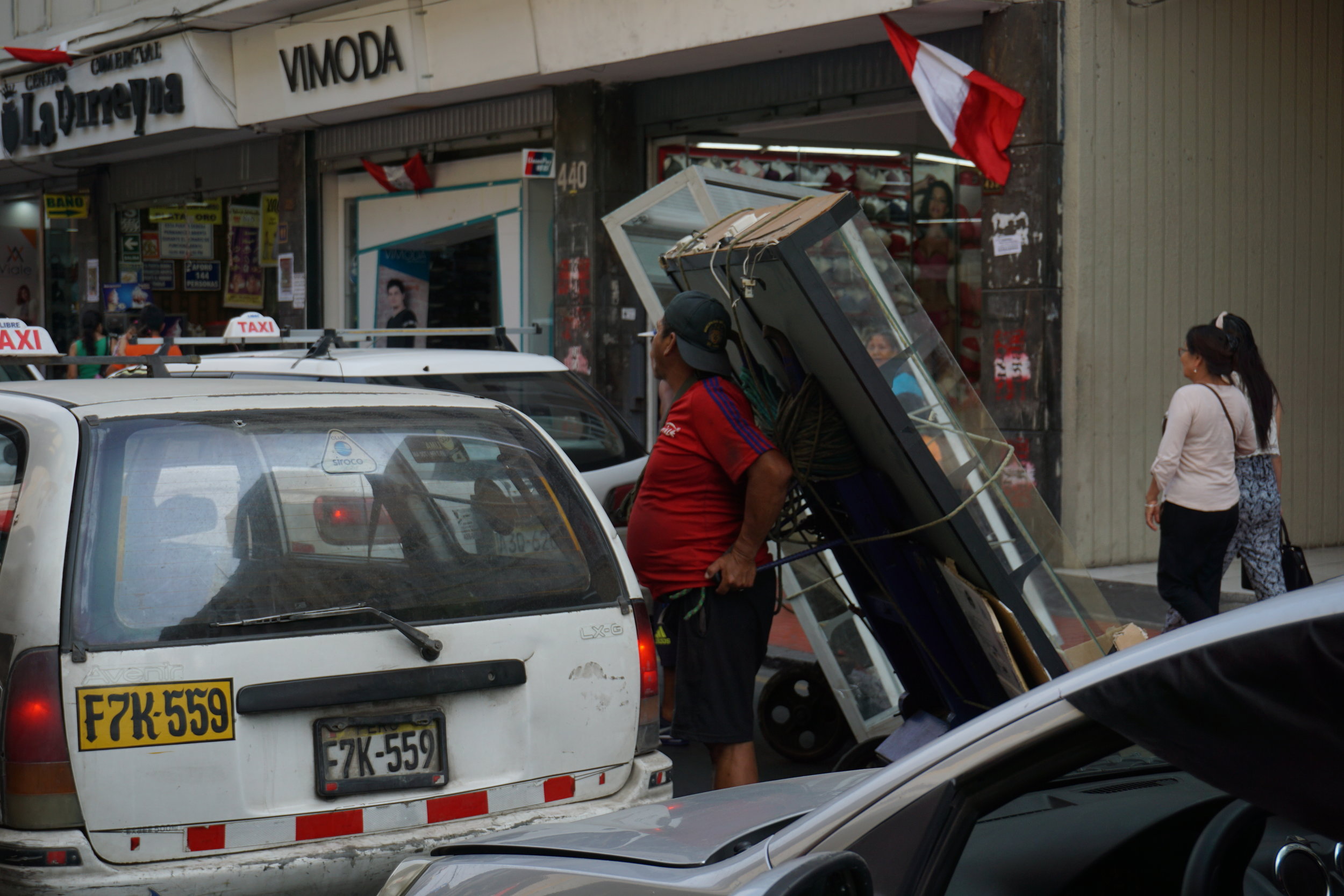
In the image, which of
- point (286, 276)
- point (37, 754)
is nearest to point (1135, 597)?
point (37, 754)

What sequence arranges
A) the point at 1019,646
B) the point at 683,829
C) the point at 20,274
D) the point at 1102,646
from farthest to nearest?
1. the point at 20,274
2. the point at 1102,646
3. the point at 1019,646
4. the point at 683,829

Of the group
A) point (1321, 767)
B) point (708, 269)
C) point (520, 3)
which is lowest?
point (1321, 767)

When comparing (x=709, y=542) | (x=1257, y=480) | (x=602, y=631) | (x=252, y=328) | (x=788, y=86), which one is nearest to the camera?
(x=602, y=631)

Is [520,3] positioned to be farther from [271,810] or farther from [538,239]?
[271,810]

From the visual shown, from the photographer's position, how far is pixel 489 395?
6.61 metres

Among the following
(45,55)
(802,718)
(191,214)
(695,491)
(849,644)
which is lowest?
(802,718)

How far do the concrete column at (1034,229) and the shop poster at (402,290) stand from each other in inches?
302

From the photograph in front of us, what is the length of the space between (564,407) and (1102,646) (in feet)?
10.5

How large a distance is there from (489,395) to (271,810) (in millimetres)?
3574

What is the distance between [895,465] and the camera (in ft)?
13.7

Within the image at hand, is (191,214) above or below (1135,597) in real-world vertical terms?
above

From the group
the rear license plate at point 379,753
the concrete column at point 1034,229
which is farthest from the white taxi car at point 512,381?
the concrete column at point 1034,229

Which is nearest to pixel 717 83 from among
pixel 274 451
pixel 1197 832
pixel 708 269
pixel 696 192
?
pixel 696 192

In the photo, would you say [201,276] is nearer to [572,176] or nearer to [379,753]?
[572,176]
